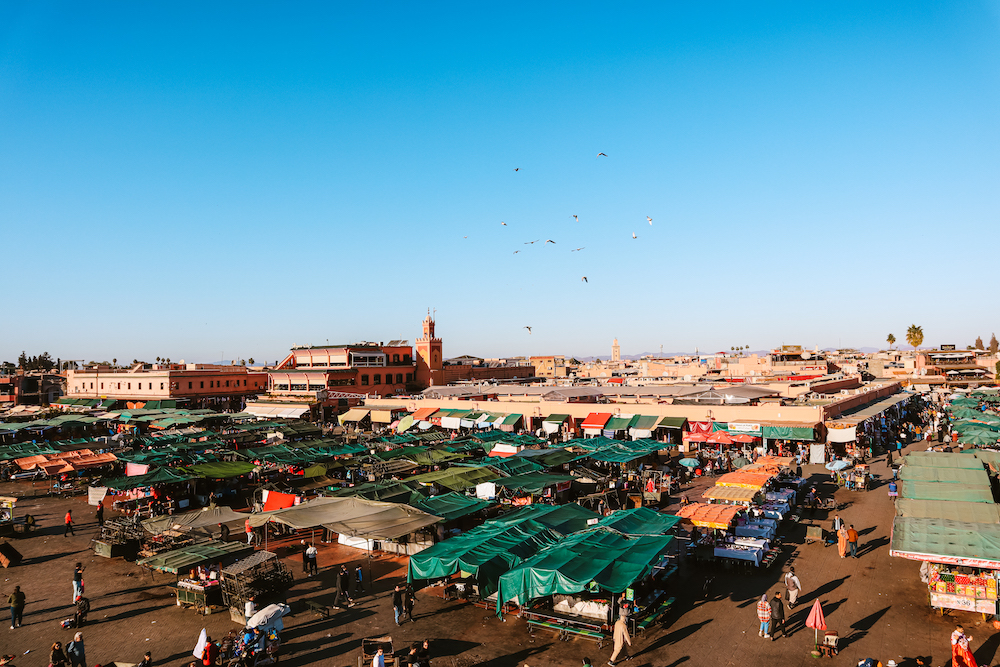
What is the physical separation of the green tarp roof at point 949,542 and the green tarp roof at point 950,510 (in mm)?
1246

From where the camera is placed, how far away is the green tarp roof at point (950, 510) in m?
16.0

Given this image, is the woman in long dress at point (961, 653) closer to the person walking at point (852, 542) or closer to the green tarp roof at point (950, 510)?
the green tarp roof at point (950, 510)

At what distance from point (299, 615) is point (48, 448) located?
30.5 m

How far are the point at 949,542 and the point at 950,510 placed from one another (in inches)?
154

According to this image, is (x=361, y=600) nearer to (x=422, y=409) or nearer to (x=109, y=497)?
(x=109, y=497)

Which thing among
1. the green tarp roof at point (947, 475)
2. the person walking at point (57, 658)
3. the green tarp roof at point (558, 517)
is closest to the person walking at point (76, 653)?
the person walking at point (57, 658)

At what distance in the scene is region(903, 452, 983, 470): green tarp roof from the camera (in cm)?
2261

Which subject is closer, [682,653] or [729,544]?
[682,653]

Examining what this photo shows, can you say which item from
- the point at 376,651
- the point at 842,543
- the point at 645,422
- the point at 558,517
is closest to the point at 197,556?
the point at 376,651

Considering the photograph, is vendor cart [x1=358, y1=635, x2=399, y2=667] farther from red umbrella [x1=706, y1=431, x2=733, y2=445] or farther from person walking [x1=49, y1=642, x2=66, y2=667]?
red umbrella [x1=706, y1=431, x2=733, y2=445]

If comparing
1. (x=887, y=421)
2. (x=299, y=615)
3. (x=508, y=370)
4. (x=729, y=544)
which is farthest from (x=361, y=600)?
(x=508, y=370)

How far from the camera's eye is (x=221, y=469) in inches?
1129

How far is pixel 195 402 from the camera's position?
7388 cm

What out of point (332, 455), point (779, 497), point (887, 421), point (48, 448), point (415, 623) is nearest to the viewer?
point (415, 623)
